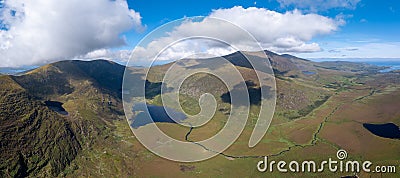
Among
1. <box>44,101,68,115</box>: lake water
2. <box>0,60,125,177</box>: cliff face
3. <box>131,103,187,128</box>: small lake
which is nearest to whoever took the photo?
<box>131,103,187,128</box>: small lake

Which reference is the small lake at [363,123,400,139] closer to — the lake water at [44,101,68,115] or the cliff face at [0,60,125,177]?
the cliff face at [0,60,125,177]

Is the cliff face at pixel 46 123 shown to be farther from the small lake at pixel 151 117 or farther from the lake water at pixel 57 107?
the small lake at pixel 151 117

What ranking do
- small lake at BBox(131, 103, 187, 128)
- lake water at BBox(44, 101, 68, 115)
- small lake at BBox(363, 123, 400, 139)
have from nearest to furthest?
small lake at BBox(131, 103, 187, 128)
small lake at BBox(363, 123, 400, 139)
lake water at BBox(44, 101, 68, 115)

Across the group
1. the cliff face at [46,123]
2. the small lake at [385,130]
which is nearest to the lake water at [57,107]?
the cliff face at [46,123]

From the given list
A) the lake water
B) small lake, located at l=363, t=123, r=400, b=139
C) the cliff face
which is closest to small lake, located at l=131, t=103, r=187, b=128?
the cliff face

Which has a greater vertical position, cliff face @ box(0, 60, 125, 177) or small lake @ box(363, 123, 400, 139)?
cliff face @ box(0, 60, 125, 177)

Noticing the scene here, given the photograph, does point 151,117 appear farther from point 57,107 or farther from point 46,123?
point 57,107

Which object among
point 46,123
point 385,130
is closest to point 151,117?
point 46,123

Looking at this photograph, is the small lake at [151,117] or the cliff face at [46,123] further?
the cliff face at [46,123]

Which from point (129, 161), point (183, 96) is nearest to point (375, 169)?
point (129, 161)
